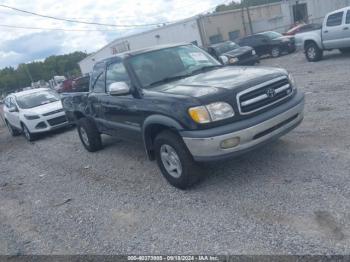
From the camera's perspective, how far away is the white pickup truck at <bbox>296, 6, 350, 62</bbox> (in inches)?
487

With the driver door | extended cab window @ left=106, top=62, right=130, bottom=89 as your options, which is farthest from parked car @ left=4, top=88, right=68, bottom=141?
extended cab window @ left=106, top=62, right=130, bottom=89

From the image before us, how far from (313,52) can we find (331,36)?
1162 mm

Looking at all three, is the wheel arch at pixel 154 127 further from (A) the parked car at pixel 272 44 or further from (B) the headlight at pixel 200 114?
(A) the parked car at pixel 272 44

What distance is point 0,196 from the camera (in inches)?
243

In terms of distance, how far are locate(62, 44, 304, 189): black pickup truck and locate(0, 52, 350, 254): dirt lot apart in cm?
53

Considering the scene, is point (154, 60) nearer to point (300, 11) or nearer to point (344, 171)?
point (344, 171)

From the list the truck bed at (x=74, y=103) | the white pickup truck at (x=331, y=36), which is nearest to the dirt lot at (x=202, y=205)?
the truck bed at (x=74, y=103)

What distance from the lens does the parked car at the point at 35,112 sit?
10.4 m

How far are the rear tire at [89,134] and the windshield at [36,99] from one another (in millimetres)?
4424

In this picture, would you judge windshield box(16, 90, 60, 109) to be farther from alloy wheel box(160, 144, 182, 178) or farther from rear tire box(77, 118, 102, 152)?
alloy wheel box(160, 144, 182, 178)

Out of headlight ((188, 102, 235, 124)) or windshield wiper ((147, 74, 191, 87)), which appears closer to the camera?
headlight ((188, 102, 235, 124))

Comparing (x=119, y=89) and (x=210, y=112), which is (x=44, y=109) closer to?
(x=119, y=89)

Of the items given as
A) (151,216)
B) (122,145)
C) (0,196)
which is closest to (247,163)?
(151,216)

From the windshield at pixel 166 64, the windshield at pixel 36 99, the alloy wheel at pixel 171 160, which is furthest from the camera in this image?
the windshield at pixel 36 99
